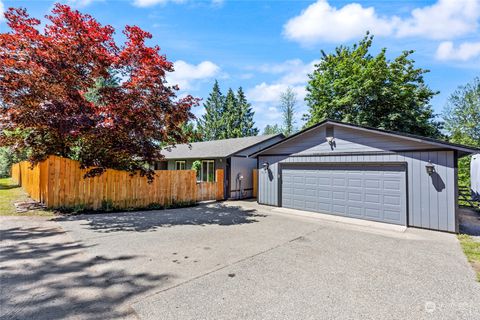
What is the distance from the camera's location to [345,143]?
9.09 metres

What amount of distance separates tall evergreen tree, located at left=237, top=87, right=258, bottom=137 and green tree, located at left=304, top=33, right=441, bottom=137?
17.9 m

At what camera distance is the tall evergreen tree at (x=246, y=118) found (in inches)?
1464

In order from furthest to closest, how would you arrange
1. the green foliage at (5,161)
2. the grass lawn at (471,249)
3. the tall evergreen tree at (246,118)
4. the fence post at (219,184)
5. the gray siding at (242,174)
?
the tall evergreen tree at (246,118)
the green foliage at (5,161)
the gray siding at (242,174)
the fence post at (219,184)
the grass lawn at (471,249)

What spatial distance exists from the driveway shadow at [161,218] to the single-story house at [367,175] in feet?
7.84

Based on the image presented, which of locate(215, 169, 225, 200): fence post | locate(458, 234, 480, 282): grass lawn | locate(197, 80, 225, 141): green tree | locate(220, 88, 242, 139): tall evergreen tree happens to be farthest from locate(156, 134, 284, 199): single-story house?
locate(197, 80, 225, 141): green tree

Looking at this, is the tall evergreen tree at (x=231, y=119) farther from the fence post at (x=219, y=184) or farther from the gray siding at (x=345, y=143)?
the gray siding at (x=345, y=143)

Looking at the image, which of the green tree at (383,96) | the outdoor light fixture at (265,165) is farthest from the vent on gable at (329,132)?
the green tree at (383,96)

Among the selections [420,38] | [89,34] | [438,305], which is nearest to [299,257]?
[438,305]

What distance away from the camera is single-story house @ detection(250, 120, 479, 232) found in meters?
7.09

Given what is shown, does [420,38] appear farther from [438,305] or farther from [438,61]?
[438,305]

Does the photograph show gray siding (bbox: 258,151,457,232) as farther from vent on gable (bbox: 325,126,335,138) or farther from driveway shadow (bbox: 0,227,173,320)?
driveway shadow (bbox: 0,227,173,320)

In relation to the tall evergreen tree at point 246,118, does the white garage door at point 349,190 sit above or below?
below

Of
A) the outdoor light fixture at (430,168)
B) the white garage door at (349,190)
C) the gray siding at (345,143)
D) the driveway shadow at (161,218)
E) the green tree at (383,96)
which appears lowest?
the driveway shadow at (161,218)

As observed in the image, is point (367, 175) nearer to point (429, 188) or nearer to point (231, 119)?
point (429, 188)
